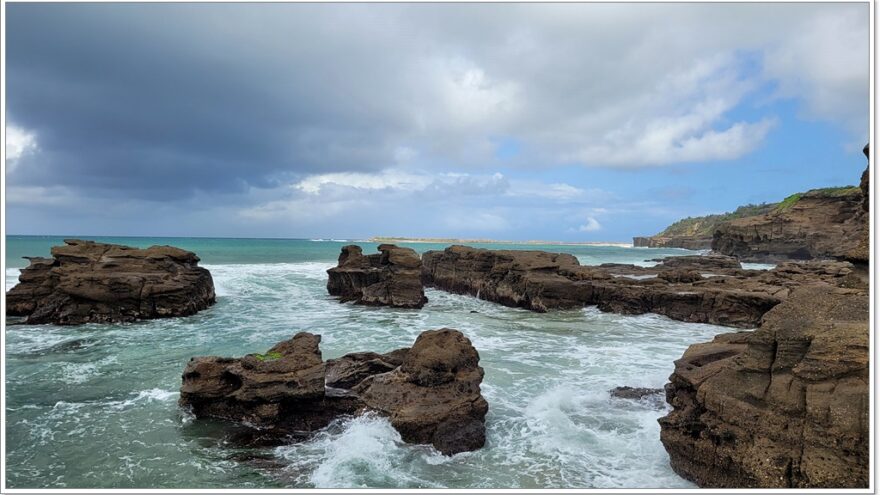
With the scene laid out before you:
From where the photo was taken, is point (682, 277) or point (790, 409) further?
point (682, 277)

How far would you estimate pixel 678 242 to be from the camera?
12925 centimetres

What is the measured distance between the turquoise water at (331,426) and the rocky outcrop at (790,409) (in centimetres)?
85

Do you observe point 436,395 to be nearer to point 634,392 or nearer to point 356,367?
point 356,367

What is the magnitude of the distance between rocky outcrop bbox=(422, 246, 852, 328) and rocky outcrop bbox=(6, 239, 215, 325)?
1633 cm

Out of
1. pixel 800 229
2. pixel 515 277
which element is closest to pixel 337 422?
pixel 515 277

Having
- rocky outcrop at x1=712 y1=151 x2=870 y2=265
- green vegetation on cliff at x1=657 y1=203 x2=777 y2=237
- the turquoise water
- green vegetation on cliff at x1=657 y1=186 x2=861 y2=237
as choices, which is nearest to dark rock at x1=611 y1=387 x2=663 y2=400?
the turquoise water

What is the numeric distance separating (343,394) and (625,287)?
19.2 metres

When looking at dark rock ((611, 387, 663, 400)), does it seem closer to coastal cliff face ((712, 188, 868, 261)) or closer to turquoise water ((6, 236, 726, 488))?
turquoise water ((6, 236, 726, 488))

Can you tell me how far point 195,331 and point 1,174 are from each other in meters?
14.9

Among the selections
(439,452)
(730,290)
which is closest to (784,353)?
(439,452)

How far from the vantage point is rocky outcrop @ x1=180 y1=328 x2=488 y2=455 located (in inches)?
341

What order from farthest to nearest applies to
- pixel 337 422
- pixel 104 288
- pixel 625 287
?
pixel 625 287, pixel 104 288, pixel 337 422

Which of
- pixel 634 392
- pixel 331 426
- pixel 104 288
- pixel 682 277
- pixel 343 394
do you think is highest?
pixel 682 277

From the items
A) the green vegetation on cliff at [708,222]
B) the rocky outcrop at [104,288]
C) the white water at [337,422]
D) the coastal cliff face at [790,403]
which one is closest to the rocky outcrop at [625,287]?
the white water at [337,422]
